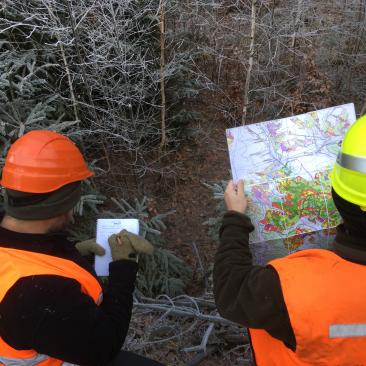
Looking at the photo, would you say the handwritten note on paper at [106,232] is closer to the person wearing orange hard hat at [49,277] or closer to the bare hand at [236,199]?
the person wearing orange hard hat at [49,277]

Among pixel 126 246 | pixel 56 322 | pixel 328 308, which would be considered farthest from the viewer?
pixel 126 246

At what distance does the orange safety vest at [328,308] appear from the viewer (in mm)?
1272

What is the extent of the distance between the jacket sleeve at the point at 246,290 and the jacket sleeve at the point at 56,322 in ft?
1.77

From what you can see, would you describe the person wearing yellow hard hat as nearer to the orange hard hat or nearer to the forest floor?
the orange hard hat

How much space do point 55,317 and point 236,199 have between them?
3.19 feet

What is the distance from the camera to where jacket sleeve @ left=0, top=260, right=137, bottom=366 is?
148 cm

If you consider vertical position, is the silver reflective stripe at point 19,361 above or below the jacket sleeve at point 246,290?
below

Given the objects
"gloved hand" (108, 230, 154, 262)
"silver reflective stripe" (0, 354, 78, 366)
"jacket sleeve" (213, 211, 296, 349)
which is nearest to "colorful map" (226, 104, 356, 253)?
"jacket sleeve" (213, 211, 296, 349)

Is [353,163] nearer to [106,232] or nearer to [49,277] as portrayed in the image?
[49,277]

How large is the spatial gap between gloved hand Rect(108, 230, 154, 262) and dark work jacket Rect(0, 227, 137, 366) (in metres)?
0.36

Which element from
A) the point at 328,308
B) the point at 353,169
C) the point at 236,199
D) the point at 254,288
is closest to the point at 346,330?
the point at 328,308

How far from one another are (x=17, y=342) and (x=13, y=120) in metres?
3.11

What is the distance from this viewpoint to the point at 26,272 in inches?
59.6

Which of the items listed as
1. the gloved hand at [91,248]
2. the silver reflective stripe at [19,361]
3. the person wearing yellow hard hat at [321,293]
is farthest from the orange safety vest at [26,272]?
the person wearing yellow hard hat at [321,293]
